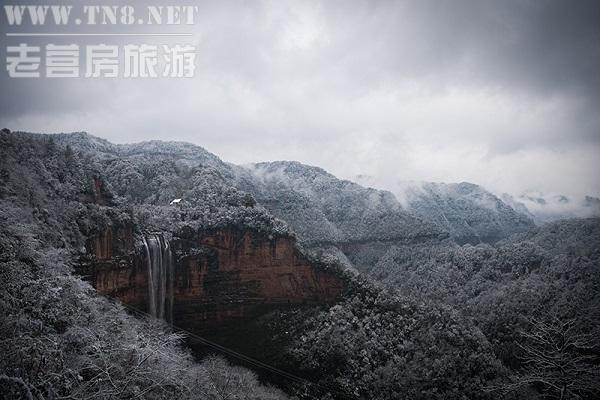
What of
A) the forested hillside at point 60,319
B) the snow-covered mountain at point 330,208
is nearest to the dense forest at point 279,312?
the forested hillside at point 60,319

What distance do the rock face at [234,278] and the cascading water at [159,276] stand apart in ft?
1.44

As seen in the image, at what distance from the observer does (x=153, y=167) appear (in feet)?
188

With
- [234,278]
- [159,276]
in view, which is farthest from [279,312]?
[159,276]

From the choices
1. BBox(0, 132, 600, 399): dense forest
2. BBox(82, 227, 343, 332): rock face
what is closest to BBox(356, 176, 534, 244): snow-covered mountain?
BBox(0, 132, 600, 399): dense forest

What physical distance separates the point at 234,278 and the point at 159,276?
765 cm

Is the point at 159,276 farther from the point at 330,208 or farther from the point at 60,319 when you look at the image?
the point at 330,208

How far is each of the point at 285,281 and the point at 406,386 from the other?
52.2 ft

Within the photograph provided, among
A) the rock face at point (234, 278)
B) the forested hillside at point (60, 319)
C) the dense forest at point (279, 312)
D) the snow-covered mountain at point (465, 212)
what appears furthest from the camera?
the snow-covered mountain at point (465, 212)

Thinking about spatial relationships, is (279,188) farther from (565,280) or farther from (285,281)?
(565,280)

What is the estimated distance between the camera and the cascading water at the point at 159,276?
3850cm

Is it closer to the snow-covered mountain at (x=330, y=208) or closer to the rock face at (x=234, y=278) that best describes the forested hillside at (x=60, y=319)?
the rock face at (x=234, y=278)

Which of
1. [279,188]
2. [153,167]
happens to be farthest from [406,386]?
[279,188]

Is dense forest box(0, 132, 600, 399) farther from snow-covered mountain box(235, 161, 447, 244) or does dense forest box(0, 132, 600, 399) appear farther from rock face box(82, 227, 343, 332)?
rock face box(82, 227, 343, 332)

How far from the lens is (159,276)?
39.9 m
